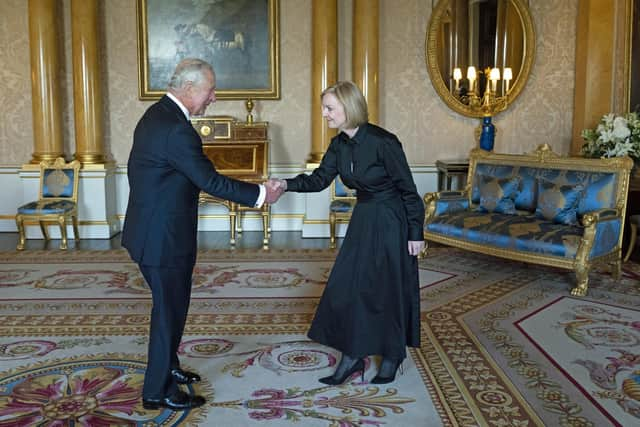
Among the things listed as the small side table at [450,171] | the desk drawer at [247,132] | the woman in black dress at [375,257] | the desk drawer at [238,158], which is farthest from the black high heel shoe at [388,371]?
the desk drawer at [247,132]

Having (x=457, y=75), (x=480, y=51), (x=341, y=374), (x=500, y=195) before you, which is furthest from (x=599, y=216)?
(x=480, y=51)

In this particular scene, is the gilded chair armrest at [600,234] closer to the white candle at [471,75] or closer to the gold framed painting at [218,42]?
the white candle at [471,75]

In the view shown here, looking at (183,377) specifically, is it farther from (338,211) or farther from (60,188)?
(60,188)

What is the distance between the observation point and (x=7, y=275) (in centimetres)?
565

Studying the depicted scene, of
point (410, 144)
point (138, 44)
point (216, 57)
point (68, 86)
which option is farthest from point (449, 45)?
point (68, 86)

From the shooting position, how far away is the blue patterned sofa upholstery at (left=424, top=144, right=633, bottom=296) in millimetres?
5176

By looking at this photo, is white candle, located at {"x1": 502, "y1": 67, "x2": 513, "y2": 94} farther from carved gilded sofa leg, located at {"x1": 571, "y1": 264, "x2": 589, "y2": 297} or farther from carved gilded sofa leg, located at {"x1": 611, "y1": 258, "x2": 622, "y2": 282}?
carved gilded sofa leg, located at {"x1": 571, "y1": 264, "x2": 589, "y2": 297}

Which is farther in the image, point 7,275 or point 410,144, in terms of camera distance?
point 410,144

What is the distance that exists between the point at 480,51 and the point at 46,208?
5106mm

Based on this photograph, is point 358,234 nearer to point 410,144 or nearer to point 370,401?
point 370,401

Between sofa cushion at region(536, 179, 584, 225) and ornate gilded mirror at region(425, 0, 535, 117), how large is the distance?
2.34 m

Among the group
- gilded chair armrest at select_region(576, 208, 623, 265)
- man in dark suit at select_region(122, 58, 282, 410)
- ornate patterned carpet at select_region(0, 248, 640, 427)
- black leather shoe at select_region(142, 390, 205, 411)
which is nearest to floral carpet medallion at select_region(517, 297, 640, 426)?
ornate patterned carpet at select_region(0, 248, 640, 427)

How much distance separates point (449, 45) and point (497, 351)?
4892 mm

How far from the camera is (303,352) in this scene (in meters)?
3.76
